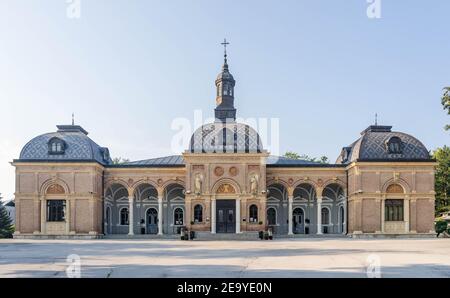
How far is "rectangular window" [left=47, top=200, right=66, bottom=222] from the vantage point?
4781 centimetres

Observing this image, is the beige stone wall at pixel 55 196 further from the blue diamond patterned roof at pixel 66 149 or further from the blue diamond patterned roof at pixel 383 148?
the blue diamond patterned roof at pixel 383 148

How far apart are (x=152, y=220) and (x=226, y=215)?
9.81m

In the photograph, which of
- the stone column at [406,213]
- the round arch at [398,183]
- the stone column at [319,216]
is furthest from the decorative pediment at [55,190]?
the stone column at [406,213]

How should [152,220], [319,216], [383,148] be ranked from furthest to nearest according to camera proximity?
[152,220] < [319,216] < [383,148]

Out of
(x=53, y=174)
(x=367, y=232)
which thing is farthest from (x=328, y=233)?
(x=53, y=174)

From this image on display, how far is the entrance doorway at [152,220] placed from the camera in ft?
176

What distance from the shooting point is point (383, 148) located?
4919cm

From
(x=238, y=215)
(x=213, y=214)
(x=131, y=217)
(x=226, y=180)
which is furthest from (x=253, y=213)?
(x=131, y=217)

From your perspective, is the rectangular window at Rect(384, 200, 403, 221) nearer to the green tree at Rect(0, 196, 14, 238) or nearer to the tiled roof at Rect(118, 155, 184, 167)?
the tiled roof at Rect(118, 155, 184, 167)

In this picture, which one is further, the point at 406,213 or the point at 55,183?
the point at 406,213

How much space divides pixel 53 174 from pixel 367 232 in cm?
3016

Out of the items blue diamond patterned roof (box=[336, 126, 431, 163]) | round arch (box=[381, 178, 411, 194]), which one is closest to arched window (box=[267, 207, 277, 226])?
blue diamond patterned roof (box=[336, 126, 431, 163])

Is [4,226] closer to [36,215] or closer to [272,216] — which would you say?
[36,215]
